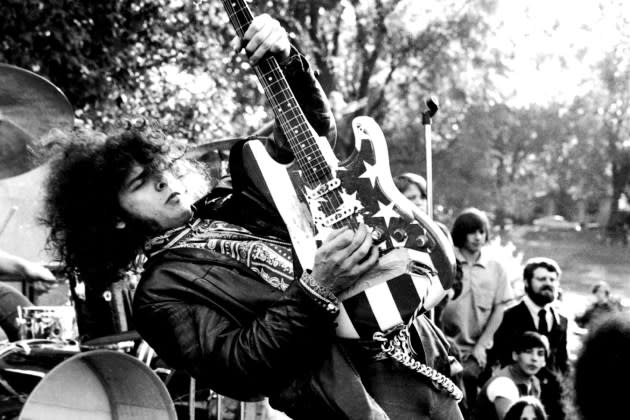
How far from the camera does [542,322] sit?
6320mm

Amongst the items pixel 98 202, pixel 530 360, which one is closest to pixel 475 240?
pixel 530 360

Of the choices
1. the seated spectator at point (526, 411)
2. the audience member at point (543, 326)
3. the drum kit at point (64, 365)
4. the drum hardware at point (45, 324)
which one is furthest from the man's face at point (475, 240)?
the drum hardware at point (45, 324)

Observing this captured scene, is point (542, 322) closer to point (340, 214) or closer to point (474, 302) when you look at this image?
point (474, 302)

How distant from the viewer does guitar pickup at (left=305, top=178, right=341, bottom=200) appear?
7.19 feet

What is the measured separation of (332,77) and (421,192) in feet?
37.8

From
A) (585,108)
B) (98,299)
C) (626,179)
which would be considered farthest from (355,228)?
(626,179)

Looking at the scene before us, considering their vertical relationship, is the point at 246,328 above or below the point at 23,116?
below

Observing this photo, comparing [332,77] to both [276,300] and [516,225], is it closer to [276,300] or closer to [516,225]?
[276,300]

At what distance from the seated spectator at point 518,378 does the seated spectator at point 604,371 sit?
406 centimetres

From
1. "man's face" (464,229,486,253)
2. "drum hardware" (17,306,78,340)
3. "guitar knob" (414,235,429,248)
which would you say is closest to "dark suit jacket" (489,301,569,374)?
"man's face" (464,229,486,253)

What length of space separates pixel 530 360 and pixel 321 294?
413 cm

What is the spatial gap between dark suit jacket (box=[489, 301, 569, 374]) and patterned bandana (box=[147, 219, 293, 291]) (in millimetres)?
3967

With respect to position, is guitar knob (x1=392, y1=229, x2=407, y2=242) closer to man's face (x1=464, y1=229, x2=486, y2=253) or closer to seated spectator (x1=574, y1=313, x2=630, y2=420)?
seated spectator (x1=574, y1=313, x2=630, y2=420)

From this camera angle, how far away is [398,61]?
19391mm
